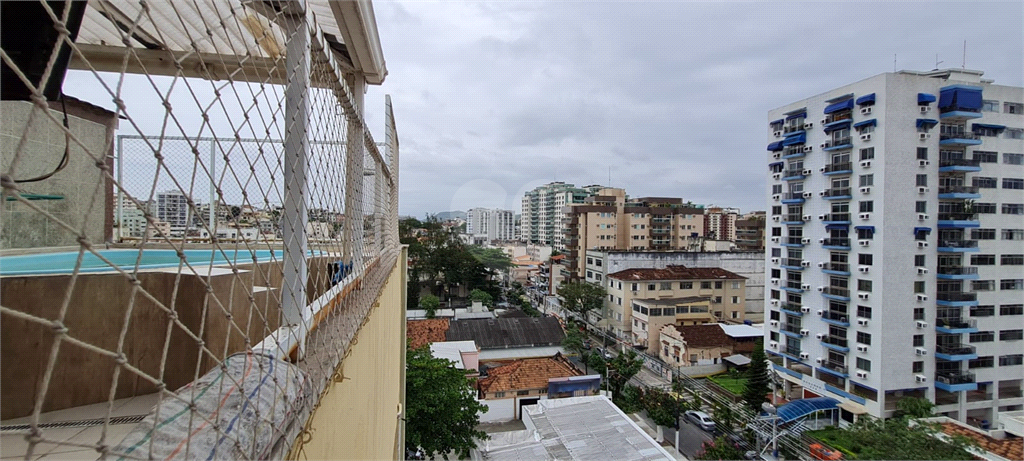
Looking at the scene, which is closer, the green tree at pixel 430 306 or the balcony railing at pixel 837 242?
the balcony railing at pixel 837 242

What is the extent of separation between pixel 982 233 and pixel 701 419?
23.4ft

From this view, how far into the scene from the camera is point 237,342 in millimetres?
1143

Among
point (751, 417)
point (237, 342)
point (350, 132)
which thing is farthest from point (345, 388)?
point (751, 417)

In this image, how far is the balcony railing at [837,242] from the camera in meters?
9.90

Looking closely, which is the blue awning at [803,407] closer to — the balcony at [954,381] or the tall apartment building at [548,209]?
the balcony at [954,381]

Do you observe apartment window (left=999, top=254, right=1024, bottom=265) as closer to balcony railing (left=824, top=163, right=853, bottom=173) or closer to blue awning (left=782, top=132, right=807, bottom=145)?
balcony railing (left=824, top=163, right=853, bottom=173)

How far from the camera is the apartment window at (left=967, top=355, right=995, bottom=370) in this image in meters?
A: 9.61

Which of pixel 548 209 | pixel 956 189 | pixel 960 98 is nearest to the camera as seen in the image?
pixel 960 98

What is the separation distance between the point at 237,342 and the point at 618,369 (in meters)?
10.2

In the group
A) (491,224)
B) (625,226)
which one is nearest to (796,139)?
(625,226)

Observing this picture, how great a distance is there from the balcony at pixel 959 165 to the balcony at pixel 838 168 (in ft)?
5.29

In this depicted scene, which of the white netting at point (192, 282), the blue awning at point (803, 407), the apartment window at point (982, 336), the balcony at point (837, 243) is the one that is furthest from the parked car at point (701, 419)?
the white netting at point (192, 282)

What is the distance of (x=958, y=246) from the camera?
30.9ft

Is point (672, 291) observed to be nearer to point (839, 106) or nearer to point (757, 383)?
point (757, 383)
